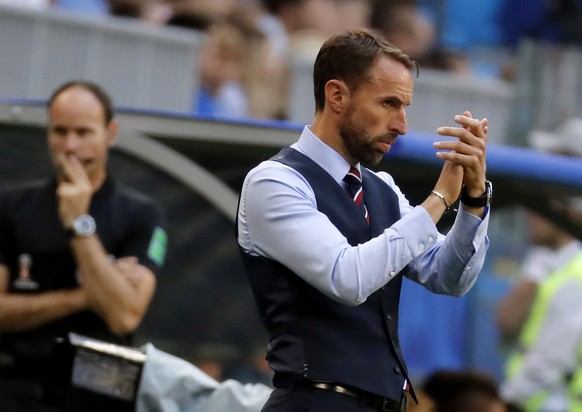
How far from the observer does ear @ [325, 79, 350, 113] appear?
3617mm

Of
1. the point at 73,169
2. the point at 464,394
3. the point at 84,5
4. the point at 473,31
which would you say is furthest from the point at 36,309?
the point at 473,31

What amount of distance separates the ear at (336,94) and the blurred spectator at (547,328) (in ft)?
Answer: 13.6

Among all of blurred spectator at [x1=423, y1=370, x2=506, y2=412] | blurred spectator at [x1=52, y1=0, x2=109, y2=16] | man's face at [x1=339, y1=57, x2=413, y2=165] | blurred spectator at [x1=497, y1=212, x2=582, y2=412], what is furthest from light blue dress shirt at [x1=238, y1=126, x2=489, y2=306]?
blurred spectator at [x1=52, y1=0, x2=109, y2=16]

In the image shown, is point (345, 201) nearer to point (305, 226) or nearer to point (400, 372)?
point (305, 226)

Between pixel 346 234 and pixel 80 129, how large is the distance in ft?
6.30

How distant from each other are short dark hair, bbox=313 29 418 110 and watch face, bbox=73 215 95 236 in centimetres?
157

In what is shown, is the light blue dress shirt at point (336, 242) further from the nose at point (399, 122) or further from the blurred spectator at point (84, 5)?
the blurred spectator at point (84, 5)

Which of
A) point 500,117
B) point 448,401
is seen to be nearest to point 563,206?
point 500,117

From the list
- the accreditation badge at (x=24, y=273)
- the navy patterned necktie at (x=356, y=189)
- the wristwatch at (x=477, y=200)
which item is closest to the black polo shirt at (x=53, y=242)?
the accreditation badge at (x=24, y=273)

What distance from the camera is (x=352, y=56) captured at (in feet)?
11.8

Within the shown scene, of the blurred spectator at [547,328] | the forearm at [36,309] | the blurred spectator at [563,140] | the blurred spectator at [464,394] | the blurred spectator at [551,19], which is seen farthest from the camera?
the blurred spectator at [551,19]

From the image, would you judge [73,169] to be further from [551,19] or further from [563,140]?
[551,19]

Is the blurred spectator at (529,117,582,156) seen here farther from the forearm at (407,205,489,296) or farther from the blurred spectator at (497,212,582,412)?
the forearm at (407,205,489,296)

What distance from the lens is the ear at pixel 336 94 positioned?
3.62 m
